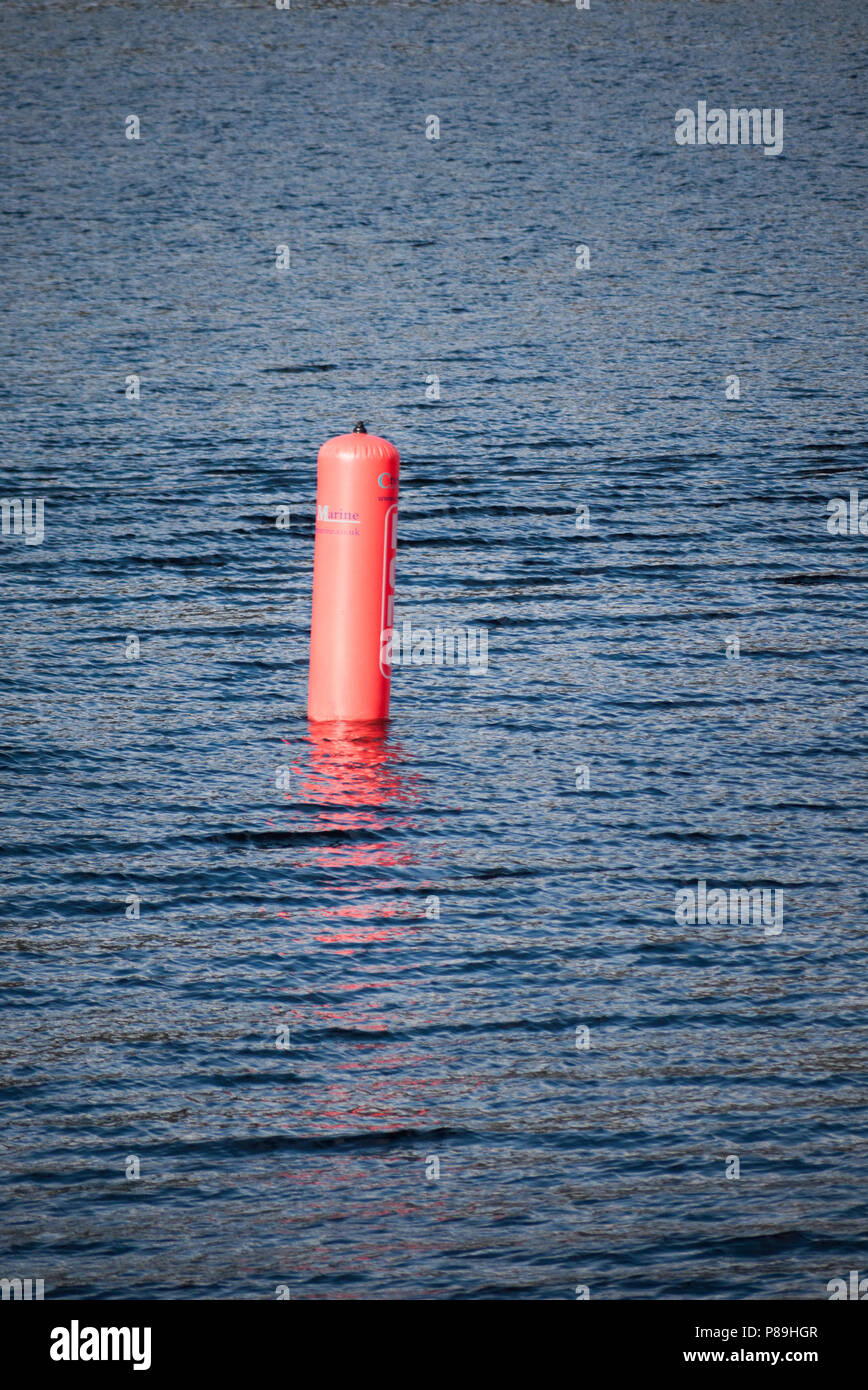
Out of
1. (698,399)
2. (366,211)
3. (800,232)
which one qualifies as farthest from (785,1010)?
(366,211)

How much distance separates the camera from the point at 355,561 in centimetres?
1025

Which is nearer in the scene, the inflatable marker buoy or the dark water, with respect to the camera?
the dark water

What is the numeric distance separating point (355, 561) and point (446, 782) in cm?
145

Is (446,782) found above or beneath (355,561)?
beneath

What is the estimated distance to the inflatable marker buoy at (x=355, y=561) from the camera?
401 inches

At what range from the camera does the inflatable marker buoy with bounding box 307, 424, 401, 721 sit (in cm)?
1019

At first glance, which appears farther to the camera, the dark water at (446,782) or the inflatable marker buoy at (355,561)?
the inflatable marker buoy at (355,561)

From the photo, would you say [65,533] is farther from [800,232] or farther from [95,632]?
[800,232]

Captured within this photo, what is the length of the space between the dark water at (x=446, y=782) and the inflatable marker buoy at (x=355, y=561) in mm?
491

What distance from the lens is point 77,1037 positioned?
6996 millimetres

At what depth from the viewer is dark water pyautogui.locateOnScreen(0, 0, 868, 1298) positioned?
5910 millimetres

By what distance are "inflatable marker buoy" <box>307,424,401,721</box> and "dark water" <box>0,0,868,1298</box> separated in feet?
1.61

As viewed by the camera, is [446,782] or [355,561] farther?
[355,561]
